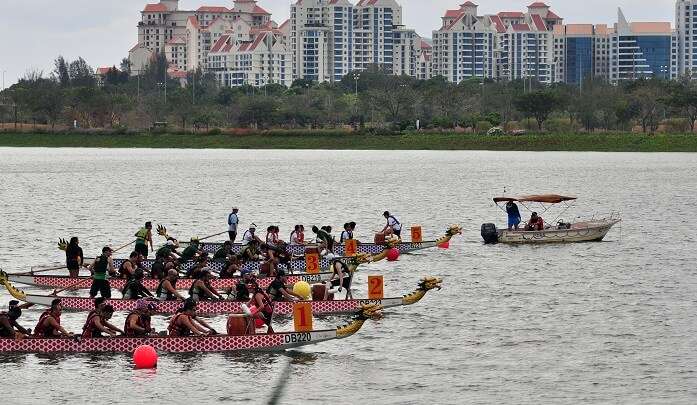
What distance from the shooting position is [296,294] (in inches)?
1652

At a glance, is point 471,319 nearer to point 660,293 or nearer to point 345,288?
point 345,288

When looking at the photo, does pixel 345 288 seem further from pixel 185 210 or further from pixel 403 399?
pixel 185 210

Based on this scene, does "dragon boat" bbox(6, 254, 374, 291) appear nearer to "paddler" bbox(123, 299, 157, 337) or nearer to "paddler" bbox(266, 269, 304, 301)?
"paddler" bbox(266, 269, 304, 301)

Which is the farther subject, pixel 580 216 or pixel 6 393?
pixel 580 216

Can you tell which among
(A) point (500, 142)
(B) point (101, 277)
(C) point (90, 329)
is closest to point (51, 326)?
(C) point (90, 329)

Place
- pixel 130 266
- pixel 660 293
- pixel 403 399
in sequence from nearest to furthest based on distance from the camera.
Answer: pixel 403 399
pixel 130 266
pixel 660 293

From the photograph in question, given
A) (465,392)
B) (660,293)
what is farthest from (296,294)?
(660,293)

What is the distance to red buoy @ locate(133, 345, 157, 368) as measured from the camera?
34844 mm

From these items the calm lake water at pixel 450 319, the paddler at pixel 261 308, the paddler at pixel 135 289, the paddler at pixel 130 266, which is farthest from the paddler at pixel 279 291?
the paddler at pixel 130 266

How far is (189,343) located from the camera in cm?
3584

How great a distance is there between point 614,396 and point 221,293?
16.4 meters

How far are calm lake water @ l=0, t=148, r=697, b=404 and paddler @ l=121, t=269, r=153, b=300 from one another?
99 centimetres

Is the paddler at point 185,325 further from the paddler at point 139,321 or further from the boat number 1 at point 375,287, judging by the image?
the boat number 1 at point 375,287

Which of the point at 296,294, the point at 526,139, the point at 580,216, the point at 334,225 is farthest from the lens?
the point at 526,139
